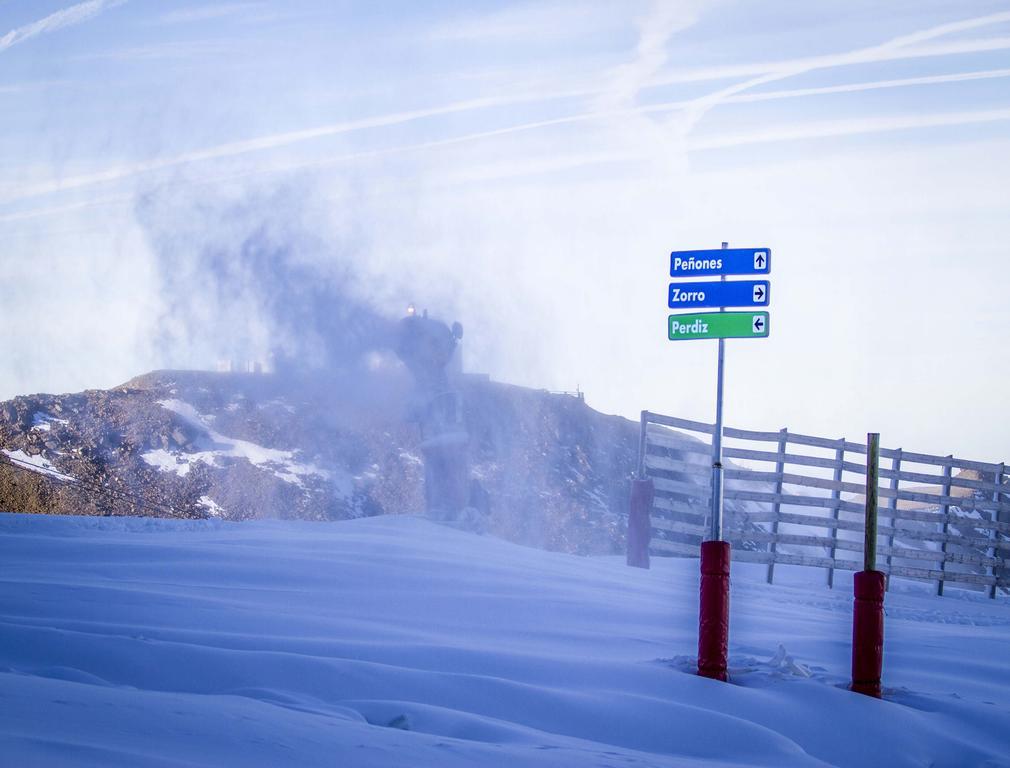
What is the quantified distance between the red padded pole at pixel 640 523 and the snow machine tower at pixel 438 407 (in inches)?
159

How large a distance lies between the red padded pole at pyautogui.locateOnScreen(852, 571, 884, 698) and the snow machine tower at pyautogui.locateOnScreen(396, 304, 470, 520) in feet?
34.1

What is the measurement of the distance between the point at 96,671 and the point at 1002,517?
48.6 feet

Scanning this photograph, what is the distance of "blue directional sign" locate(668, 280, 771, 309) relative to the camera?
22.2 feet

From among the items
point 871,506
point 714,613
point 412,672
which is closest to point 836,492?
point 871,506

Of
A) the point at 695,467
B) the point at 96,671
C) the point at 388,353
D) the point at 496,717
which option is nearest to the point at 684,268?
the point at 496,717

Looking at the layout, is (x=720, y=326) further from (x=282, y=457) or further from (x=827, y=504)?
(x=282, y=457)

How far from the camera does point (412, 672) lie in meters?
5.39

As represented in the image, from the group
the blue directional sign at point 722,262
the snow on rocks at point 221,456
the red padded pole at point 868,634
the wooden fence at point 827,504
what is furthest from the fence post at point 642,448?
the snow on rocks at point 221,456

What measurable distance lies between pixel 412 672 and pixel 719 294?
3.19m

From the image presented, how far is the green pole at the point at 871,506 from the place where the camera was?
6.59m

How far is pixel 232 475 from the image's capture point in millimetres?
34625

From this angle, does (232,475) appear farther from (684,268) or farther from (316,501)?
(684,268)

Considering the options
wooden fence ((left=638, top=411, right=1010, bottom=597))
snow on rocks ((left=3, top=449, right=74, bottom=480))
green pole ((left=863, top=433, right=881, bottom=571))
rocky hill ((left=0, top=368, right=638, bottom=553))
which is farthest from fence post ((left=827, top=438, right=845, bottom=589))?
snow on rocks ((left=3, top=449, right=74, bottom=480))

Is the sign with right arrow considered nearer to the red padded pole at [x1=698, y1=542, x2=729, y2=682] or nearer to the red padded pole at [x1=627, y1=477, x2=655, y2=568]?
the red padded pole at [x1=698, y1=542, x2=729, y2=682]
